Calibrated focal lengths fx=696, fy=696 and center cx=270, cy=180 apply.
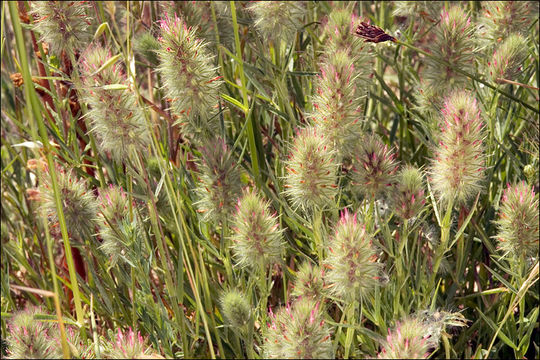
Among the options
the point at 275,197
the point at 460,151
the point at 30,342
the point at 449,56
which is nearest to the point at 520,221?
the point at 460,151

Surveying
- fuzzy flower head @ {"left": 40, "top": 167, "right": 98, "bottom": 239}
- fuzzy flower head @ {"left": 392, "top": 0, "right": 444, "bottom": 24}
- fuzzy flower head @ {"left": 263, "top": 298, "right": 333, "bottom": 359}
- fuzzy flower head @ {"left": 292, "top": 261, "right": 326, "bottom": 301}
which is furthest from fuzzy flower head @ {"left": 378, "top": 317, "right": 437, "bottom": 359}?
fuzzy flower head @ {"left": 392, "top": 0, "right": 444, "bottom": 24}

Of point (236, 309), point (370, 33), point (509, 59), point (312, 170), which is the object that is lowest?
point (236, 309)

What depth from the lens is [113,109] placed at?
140 centimetres

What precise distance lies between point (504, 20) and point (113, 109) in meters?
1.06

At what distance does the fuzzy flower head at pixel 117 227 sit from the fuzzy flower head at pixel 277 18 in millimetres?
491

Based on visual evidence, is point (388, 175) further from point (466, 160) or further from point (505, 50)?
point (505, 50)

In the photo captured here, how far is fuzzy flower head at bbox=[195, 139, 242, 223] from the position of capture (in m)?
1.44

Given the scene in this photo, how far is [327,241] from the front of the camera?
4.60 ft

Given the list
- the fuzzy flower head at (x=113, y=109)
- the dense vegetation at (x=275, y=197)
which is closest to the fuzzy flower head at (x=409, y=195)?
the dense vegetation at (x=275, y=197)

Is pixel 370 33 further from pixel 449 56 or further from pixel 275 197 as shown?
pixel 275 197

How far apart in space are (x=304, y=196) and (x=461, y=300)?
759mm

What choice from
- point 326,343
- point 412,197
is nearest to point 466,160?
point 412,197

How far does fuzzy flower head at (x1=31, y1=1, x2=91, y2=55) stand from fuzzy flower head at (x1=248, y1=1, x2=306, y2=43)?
0.38m

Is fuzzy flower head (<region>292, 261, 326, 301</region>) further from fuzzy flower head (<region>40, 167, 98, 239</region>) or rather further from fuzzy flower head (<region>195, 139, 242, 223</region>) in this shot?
fuzzy flower head (<region>40, 167, 98, 239</region>)
